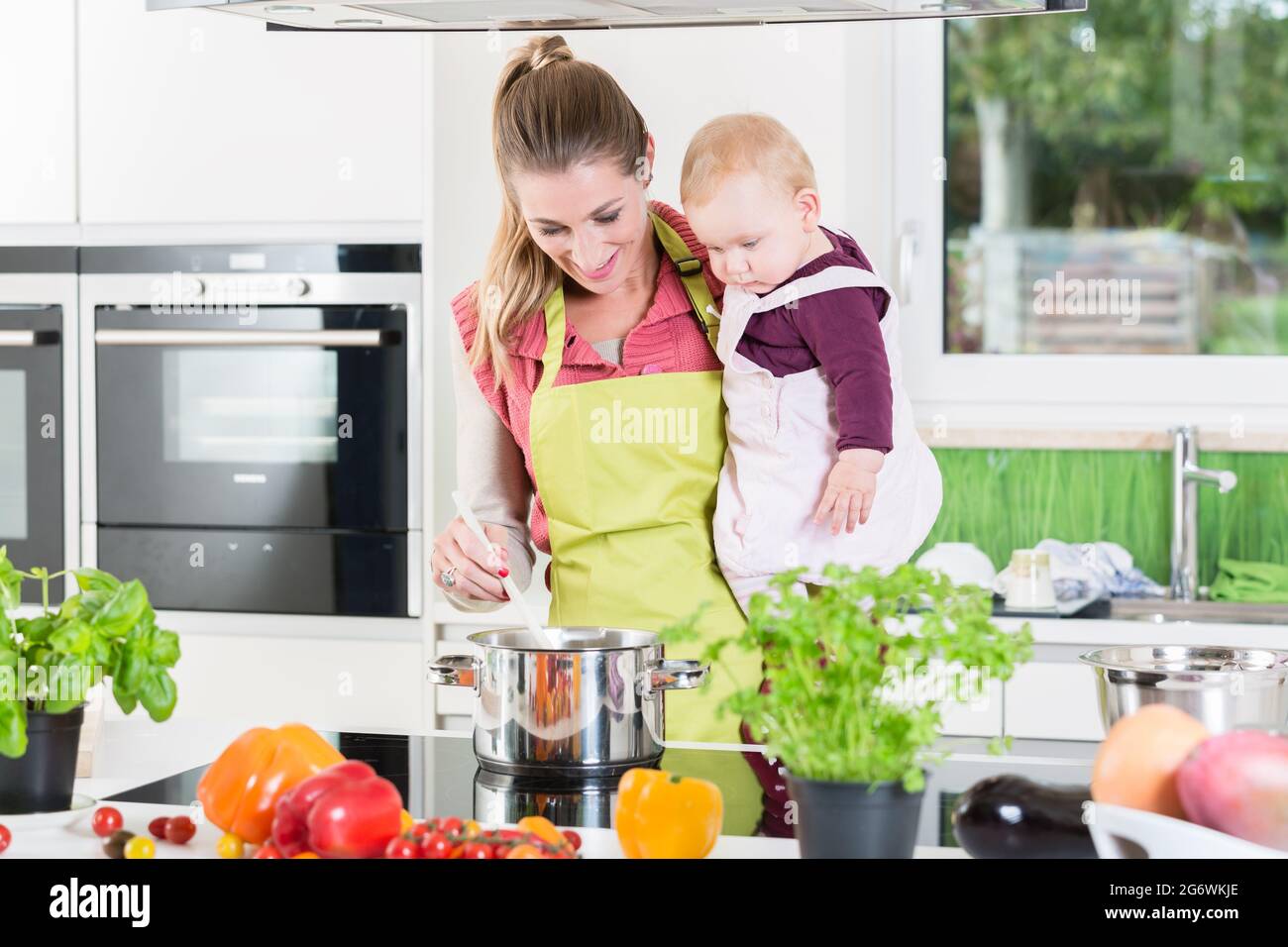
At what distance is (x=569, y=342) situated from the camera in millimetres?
1837

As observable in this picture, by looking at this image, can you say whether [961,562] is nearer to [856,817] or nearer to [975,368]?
[975,368]

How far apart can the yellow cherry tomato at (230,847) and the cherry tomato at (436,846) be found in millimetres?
190

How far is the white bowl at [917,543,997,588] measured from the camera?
2.80m

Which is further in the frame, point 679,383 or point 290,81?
point 290,81

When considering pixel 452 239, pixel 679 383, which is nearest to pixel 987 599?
pixel 679 383

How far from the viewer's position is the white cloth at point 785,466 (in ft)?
5.85

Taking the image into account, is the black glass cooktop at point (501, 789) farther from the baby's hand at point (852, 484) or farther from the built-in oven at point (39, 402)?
the built-in oven at point (39, 402)

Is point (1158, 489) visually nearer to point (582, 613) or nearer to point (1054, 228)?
point (1054, 228)

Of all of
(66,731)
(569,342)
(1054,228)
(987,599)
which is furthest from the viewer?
(1054,228)

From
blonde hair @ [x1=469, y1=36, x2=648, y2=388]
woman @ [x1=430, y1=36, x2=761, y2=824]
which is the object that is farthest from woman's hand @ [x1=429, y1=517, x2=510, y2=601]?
blonde hair @ [x1=469, y1=36, x2=648, y2=388]

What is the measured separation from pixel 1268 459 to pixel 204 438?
6.84 feet

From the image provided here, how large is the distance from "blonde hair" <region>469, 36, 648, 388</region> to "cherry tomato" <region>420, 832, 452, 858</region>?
0.97m

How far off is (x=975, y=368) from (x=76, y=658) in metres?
2.24

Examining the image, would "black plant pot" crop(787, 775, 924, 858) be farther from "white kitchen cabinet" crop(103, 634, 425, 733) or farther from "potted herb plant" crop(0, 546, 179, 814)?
"white kitchen cabinet" crop(103, 634, 425, 733)
